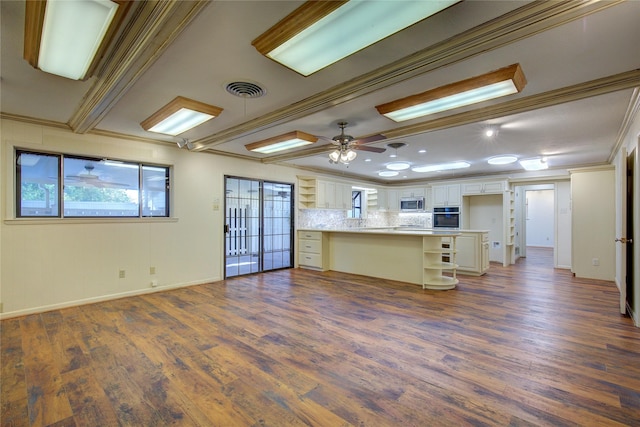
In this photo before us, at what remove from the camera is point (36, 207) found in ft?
12.6

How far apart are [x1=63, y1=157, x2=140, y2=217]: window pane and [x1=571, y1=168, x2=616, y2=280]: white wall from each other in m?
8.12

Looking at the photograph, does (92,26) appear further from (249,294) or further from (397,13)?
(249,294)

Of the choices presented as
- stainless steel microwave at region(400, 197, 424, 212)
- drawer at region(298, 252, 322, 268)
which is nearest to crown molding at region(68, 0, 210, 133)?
drawer at region(298, 252, 322, 268)

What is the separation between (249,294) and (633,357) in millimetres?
4343

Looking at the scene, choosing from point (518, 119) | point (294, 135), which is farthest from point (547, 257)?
point (294, 135)

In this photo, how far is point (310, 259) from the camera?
22.1 ft

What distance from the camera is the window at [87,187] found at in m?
3.81

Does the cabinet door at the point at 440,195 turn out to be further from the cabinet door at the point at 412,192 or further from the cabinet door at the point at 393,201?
the cabinet door at the point at 393,201

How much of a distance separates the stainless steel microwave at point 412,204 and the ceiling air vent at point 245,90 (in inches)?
286

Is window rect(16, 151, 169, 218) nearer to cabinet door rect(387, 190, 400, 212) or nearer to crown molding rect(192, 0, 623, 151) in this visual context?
crown molding rect(192, 0, 623, 151)

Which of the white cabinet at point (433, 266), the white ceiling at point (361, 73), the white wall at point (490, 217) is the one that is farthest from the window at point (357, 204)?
the white ceiling at point (361, 73)

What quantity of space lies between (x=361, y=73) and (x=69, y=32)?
205 cm

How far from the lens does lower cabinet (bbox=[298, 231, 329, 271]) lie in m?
6.54

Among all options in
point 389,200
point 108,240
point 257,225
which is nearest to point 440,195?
point 389,200
